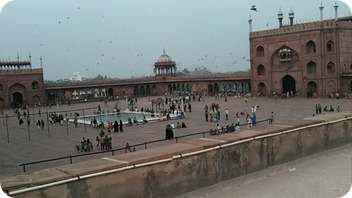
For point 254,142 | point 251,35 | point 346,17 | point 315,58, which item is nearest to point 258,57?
point 251,35

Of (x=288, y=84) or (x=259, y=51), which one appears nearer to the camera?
(x=288, y=84)

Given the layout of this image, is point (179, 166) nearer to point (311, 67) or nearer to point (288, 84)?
point (311, 67)

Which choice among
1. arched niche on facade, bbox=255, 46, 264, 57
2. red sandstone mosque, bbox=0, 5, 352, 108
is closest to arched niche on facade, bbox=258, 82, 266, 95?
red sandstone mosque, bbox=0, 5, 352, 108

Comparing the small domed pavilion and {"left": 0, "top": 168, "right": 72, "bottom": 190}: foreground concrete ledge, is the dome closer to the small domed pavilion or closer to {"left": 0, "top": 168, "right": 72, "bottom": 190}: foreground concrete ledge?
the small domed pavilion

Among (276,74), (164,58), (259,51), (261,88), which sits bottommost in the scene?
(261,88)

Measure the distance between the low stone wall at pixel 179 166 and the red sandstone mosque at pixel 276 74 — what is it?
29.2 m

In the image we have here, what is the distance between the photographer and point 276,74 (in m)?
41.8

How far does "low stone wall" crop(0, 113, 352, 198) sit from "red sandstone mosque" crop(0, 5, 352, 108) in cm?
2921

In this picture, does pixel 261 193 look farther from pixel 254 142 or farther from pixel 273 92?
pixel 273 92

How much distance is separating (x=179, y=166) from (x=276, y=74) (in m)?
36.6

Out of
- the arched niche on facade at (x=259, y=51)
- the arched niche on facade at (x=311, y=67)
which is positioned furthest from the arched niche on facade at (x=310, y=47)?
the arched niche on facade at (x=259, y=51)

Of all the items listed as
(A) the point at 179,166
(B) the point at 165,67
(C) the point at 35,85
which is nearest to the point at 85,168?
(A) the point at 179,166

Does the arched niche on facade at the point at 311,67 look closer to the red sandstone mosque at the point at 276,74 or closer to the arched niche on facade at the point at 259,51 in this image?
the red sandstone mosque at the point at 276,74

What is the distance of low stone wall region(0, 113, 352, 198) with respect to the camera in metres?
5.73
